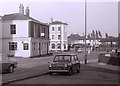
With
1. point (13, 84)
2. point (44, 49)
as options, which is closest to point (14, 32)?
point (44, 49)

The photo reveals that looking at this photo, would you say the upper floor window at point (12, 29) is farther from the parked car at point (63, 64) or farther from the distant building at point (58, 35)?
the distant building at point (58, 35)

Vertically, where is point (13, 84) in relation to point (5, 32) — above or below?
below

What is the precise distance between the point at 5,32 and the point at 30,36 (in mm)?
4522

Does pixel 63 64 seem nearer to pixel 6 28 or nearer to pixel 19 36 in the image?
pixel 19 36

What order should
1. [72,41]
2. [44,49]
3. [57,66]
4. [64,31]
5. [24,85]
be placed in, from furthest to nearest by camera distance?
[72,41] → [64,31] → [44,49] → [57,66] → [24,85]

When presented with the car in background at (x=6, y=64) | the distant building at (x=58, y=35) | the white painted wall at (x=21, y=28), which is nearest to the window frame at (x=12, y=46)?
the white painted wall at (x=21, y=28)

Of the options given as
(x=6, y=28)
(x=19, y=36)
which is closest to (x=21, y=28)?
(x=19, y=36)

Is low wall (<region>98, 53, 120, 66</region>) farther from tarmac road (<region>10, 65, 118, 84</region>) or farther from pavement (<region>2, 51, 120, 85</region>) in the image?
tarmac road (<region>10, 65, 118, 84</region>)

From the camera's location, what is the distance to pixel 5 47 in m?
50.0

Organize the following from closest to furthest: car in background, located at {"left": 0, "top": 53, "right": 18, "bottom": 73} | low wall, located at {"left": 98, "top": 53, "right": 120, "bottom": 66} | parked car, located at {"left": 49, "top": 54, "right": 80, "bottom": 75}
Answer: parked car, located at {"left": 49, "top": 54, "right": 80, "bottom": 75} → car in background, located at {"left": 0, "top": 53, "right": 18, "bottom": 73} → low wall, located at {"left": 98, "top": 53, "right": 120, "bottom": 66}

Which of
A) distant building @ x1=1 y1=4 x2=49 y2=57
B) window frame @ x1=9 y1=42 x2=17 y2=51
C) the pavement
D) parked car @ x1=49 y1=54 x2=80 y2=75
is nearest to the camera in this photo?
the pavement

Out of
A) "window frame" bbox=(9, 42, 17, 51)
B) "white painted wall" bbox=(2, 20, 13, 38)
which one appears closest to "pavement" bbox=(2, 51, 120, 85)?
"window frame" bbox=(9, 42, 17, 51)

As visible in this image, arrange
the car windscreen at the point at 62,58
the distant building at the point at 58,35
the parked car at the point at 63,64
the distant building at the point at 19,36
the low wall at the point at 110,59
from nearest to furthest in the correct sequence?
the parked car at the point at 63,64
the car windscreen at the point at 62,58
the low wall at the point at 110,59
the distant building at the point at 19,36
the distant building at the point at 58,35

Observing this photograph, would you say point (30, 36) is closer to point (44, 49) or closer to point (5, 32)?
point (5, 32)
